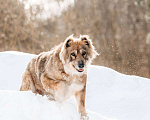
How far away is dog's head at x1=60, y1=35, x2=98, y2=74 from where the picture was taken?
4000mm

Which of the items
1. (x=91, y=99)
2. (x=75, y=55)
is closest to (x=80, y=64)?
(x=75, y=55)

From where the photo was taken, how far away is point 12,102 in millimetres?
3680

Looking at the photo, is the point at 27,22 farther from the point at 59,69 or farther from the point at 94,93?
the point at 59,69

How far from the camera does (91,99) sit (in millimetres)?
6258

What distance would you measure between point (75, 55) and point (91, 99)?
2.52 meters

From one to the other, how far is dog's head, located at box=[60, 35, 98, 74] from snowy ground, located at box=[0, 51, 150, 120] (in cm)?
67

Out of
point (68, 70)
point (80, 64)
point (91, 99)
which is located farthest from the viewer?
point (91, 99)

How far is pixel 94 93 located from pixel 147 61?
783 cm

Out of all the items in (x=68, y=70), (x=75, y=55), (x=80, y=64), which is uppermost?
(x=75, y=55)

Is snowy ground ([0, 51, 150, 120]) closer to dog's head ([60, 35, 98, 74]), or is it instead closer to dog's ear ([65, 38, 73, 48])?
dog's head ([60, 35, 98, 74])

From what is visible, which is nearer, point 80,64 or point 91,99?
point 80,64

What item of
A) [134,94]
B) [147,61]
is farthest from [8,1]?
[134,94]

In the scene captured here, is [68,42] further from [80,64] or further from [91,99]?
[91,99]

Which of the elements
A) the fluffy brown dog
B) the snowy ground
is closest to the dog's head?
the fluffy brown dog
